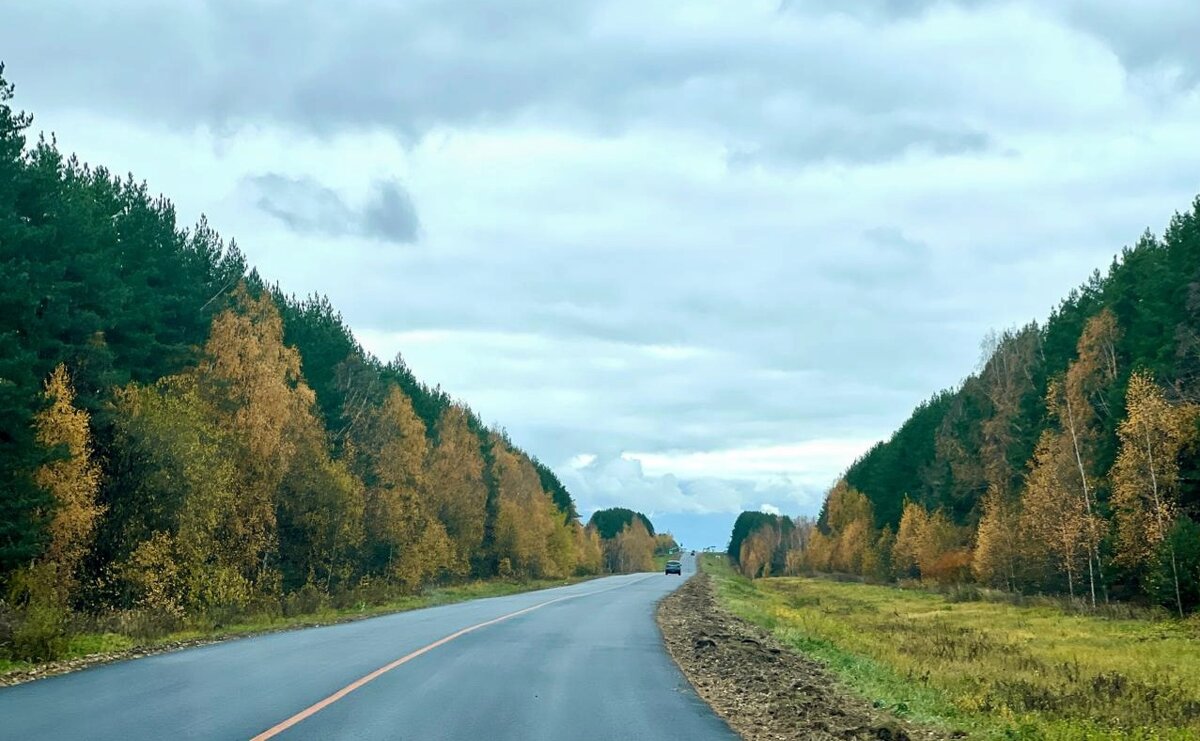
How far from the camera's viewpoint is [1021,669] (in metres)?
22.6

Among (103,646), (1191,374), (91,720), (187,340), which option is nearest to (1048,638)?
(1191,374)

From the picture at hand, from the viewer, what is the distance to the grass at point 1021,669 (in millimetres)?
13672

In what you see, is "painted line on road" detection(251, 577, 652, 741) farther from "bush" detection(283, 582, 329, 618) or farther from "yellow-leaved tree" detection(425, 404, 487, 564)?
"yellow-leaved tree" detection(425, 404, 487, 564)

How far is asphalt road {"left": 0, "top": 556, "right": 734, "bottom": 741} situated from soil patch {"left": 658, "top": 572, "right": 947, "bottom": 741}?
51 centimetres

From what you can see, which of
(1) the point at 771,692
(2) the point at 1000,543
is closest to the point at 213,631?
(1) the point at 771,692

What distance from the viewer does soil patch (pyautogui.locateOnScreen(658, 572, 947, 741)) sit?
469 inches

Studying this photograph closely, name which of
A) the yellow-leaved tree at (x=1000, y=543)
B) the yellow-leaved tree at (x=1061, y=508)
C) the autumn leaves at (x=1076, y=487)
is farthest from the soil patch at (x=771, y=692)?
the yellow-leaved tree at (x=1000, y=543)

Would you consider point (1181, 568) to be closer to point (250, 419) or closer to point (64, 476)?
point (250, 419)

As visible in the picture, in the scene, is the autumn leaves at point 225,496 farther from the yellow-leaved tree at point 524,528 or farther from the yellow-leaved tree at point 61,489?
the yellow-leaved tree at point 524,528

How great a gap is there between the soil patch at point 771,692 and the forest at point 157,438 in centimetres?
1163

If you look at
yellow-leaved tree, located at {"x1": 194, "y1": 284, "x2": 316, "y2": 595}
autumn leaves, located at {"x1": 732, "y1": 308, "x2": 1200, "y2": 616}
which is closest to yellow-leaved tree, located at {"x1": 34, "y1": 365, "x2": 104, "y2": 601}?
yellow-leaved tree, located at {"x1": 194, "y1": 284, "x2": 316, "y2": 595}

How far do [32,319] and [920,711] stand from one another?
80.0 feet

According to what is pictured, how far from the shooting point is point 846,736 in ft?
37.8

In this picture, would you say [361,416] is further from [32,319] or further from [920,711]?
[920,711]
